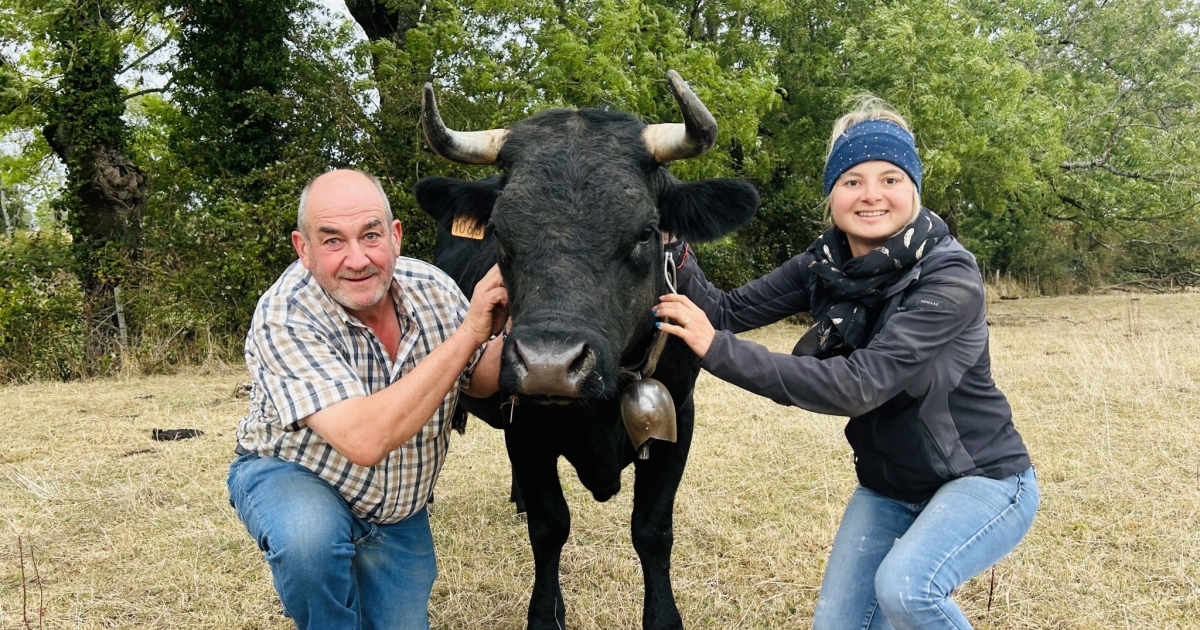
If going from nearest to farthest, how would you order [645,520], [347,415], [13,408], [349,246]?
[347,415] → [349,246] → [645,520] → [13,408]

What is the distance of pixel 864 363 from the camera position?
2336 millimetres

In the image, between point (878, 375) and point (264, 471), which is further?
point (264, 471)

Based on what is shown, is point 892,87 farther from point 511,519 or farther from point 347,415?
point 347,415

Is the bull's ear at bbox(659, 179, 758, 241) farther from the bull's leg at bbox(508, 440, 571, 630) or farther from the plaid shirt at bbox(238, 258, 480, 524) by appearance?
the bull's leg at bbox(508, 440, 571, 630)

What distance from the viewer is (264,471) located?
299 cm

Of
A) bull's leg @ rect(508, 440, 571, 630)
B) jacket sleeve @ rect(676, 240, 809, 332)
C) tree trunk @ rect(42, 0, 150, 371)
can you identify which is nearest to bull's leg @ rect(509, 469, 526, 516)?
bull's leg @ rect(508, 440, 571, 630)

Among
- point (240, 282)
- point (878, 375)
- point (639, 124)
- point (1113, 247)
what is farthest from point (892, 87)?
point (1113, 247)

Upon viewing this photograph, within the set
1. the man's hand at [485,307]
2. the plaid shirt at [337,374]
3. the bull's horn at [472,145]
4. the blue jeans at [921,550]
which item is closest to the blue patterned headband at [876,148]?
the blue jeans at [921,550]

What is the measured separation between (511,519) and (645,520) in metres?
1.79

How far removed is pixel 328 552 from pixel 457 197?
1.68 meters

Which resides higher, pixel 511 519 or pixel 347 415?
pixel 347 415

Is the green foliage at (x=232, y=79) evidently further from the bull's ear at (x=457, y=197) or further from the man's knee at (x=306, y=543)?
the man's knee at (x=306, y=543)

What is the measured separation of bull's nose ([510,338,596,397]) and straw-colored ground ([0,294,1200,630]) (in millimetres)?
1777

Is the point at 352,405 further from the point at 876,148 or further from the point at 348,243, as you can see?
the point at 876,148
